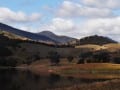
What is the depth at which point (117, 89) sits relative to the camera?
61250 millimetres

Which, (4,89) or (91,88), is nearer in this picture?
(91,88)

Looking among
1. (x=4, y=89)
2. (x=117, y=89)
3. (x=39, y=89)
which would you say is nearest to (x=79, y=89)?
(x=117, y=89)

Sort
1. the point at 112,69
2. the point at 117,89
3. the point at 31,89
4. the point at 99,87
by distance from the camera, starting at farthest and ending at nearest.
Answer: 1. the point at 112,69
2. the point at 31,89
3. the point at 99,87
4. the point at 117,89

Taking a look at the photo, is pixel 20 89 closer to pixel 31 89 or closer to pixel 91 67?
pixel 31 89

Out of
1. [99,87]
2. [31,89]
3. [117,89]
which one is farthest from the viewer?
[31,89]

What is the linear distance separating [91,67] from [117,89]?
138 metres

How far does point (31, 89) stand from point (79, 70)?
10918 centimetres

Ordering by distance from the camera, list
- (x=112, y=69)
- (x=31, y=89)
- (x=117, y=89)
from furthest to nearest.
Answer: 1. (x=112, y=69)
2. (x=31, y=89)
3. (x=117, y=89)

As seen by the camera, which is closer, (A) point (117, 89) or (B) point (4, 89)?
(A) point (117, 89)

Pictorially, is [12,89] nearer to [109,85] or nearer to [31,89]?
[31,89]

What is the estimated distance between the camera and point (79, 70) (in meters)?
196

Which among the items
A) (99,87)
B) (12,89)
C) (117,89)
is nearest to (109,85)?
(99,87)

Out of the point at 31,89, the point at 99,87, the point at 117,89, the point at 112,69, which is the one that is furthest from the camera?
the point at 112,69

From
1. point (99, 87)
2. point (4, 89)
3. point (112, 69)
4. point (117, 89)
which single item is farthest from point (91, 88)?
point (112, 69)
